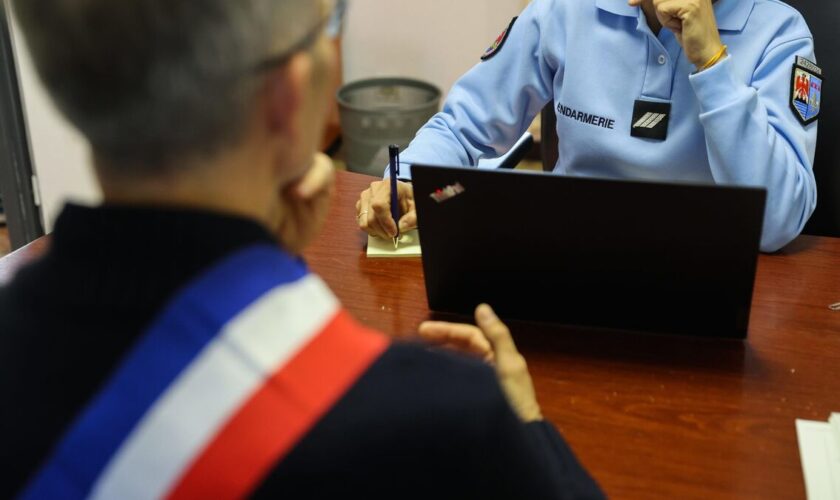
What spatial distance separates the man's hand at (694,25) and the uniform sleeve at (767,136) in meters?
0.03

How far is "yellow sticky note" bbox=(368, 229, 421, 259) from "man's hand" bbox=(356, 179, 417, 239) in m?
0.01

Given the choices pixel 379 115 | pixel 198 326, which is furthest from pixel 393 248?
pixel 379 115

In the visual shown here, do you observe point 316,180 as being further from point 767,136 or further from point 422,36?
point 422,36

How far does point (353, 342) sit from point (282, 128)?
151 mm

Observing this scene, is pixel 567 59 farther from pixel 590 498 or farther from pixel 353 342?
pixel 353 342

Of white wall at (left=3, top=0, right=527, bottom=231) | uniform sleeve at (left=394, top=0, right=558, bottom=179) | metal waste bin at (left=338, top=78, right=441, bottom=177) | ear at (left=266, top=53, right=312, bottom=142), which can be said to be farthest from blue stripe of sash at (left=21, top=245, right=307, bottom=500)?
white wall at (left=3, top=0, right=527, bottom=231)

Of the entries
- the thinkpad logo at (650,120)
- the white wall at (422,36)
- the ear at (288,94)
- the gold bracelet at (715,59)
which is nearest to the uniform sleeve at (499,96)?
the thinkpad logo at (650,120)

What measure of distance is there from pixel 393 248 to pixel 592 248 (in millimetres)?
384

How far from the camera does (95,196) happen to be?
1.90ft

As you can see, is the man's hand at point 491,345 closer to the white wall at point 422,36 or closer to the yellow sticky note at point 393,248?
the yellow sticky note at point 393,248

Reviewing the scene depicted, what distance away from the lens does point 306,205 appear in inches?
27.1

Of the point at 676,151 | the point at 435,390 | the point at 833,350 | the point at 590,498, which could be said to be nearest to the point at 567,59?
the point at 676,151

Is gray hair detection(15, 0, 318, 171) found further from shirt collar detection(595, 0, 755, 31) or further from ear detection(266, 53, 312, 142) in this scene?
shirt collar detection(595, 0, 755, 31)

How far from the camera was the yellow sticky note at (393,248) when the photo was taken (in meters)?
1.30
